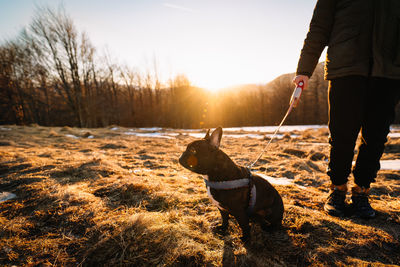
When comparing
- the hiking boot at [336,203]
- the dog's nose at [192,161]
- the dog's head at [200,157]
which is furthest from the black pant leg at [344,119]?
the dog's nose at [192,161]

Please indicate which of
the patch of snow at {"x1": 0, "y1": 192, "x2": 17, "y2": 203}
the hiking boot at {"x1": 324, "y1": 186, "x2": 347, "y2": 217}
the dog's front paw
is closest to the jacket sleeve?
the hiking boot at {"x1": 324, "y1": 186, "x2": 347, "y2": 217}

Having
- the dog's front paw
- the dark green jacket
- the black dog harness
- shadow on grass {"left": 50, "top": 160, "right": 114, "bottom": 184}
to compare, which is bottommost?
the dog's front paw

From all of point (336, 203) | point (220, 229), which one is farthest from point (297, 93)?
point (220, 229)

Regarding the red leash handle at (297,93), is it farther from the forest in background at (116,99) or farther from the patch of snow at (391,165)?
the forest in background at (116,99)

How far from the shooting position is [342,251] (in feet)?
4.47

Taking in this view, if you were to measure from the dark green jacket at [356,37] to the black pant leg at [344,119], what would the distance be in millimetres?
108

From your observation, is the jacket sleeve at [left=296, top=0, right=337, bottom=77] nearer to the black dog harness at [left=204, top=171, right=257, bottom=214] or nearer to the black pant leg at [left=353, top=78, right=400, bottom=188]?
the black pant leg at [left=353, top=78, right=400, bottom=188]

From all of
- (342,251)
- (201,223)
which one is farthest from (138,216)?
(342,251)

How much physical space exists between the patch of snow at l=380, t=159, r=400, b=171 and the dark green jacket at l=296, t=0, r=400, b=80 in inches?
117

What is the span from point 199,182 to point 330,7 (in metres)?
2.88

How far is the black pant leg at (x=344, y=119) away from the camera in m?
1.77

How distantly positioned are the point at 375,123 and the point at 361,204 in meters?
0.91

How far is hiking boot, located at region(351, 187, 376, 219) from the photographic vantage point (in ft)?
6.12

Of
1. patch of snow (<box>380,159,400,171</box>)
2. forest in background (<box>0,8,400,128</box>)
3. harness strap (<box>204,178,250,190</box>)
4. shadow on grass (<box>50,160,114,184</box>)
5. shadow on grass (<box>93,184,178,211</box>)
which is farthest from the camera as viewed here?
forest in background (<box>0,8,400,128</box>)
